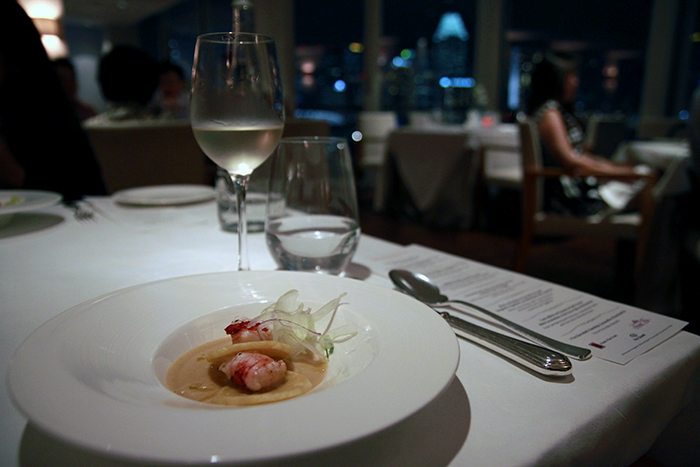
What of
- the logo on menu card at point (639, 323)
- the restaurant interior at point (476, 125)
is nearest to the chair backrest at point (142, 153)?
the restaurant interior at point (476, 125)

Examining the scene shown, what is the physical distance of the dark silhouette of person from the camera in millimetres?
1555

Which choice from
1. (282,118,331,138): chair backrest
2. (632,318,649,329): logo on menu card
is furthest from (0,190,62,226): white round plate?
(282,118,331,138): chair backrest

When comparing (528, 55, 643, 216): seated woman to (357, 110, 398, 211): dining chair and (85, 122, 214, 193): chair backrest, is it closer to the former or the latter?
(85, 122, 214, 193): chair backrest

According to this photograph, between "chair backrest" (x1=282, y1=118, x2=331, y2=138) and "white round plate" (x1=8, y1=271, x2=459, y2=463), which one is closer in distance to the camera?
"white round plate" (x1=8, y1=271, x2=459, y2=463)

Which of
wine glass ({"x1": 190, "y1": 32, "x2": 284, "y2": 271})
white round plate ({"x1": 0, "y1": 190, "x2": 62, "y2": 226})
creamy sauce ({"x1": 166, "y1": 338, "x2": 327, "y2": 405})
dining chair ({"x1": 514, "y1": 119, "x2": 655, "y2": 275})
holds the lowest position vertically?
dining chair ({"x1": 514, "y1": 119, "x2": 655, "y2": 275})

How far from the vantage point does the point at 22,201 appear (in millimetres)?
1036

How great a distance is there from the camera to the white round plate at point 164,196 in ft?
3.78

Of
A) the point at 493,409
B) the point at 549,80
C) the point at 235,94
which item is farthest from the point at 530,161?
the point at 493,409

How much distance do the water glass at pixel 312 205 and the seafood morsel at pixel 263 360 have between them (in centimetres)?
20

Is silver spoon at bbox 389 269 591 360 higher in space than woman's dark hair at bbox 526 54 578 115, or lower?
lower

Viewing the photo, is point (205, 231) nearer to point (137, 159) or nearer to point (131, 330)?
point (131, 330)

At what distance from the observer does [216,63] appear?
22.7 inches

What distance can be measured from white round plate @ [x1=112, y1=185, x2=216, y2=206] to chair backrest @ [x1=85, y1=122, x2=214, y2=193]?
4.23ft

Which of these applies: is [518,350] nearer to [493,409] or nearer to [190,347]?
[493,409]
